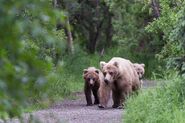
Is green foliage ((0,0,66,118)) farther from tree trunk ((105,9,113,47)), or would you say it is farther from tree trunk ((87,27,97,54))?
tree trunk ((87,27,97,54))

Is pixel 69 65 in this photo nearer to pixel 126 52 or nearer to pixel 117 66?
pixel 126 52

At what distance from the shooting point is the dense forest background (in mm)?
1611

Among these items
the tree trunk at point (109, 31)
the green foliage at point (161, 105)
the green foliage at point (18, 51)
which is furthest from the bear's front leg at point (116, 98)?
the tree trunk at point (109, 31)

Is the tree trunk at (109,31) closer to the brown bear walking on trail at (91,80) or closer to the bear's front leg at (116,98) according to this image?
the brown bear walking on trail at (91,80)

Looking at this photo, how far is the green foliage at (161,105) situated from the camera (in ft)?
26.7

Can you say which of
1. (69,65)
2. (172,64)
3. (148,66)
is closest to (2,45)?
(172,64)

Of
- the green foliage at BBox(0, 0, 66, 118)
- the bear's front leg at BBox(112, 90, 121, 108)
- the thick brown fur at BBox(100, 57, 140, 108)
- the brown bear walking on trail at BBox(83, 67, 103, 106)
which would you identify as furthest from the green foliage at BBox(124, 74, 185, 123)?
the green foliage at BBox(0, 0, 66, 118)

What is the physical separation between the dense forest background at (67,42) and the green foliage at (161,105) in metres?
0.31

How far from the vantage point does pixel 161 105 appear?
8875 millimetres

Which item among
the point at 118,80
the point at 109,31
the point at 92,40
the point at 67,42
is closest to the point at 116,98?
the point at 118,80

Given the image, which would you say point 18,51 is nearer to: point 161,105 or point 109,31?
point 161,105

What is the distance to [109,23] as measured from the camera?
113 ft

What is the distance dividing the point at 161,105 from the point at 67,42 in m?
6.30

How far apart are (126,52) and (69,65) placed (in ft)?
14.6
